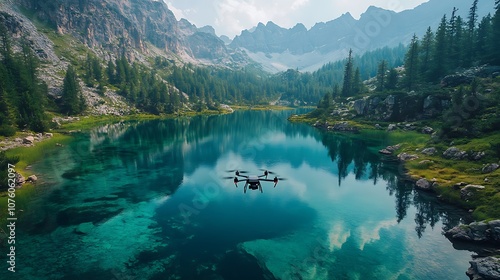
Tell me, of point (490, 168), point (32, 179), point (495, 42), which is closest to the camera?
point (490, 168)

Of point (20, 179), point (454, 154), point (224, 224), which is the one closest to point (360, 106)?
point (454, 154)

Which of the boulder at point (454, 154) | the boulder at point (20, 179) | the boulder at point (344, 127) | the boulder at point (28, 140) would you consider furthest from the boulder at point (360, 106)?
the boulder at point (28, 140)

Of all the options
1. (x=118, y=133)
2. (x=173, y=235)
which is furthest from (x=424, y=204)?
(x=118, y=133)

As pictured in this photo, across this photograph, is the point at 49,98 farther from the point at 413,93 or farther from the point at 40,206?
the point at 413,93

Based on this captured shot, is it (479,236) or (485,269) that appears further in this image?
(479,236)

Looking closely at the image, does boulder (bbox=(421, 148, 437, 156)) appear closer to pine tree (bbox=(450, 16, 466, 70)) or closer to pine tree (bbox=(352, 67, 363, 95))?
A: pine tree (bbox=(450, 16, 466, 70))

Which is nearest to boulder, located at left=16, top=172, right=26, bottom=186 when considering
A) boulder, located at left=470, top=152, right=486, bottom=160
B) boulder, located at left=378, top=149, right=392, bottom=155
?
boulder, located at left=470, top=152, right=486, bottom=160

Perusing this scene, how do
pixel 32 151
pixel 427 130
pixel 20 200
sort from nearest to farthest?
1. pixel 20 200
2. pixel 32 151
3. pixel 427 130

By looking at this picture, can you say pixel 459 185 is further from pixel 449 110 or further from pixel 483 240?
pixel 449 110
